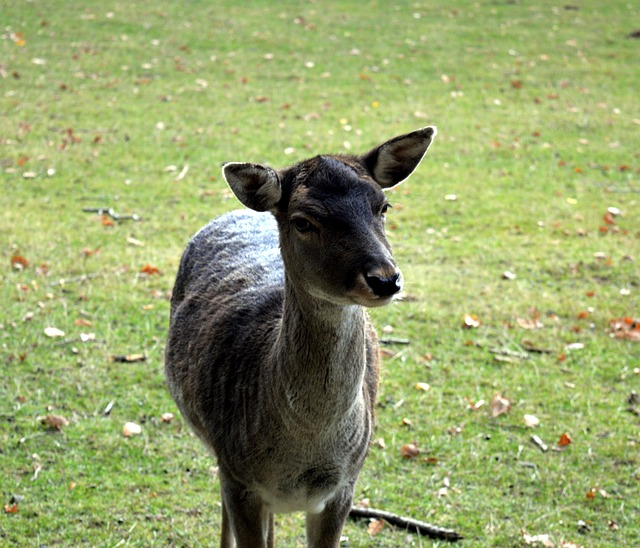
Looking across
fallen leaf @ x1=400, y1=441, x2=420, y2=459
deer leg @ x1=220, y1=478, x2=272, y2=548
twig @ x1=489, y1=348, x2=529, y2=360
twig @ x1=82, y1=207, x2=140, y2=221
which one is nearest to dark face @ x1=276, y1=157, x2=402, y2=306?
deer leg @ x1=220, y1=478, x2=272, y2=548

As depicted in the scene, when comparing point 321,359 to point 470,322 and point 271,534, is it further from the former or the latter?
point 470,322

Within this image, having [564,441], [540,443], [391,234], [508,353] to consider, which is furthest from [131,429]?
[391,234]

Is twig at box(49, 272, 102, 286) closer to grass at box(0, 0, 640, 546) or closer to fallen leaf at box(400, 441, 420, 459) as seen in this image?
grass at box(0, 0, 640, 546)

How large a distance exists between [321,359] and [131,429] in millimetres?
2720

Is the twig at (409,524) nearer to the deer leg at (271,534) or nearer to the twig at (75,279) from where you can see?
the deer leg at (271,534)

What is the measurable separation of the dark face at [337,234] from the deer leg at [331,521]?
Result: 0.99m

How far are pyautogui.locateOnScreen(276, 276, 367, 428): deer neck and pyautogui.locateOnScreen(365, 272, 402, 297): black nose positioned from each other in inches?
14.0

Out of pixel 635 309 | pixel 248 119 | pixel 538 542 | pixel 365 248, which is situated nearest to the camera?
pixel 365 248

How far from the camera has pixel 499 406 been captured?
6316 mm

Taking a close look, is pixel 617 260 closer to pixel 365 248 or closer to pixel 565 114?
pixel 565 114

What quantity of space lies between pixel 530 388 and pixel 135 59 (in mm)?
10375

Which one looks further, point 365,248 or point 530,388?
point 530,388

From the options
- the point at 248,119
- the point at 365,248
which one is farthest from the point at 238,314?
the point at 248,119

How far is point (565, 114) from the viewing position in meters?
13.4
